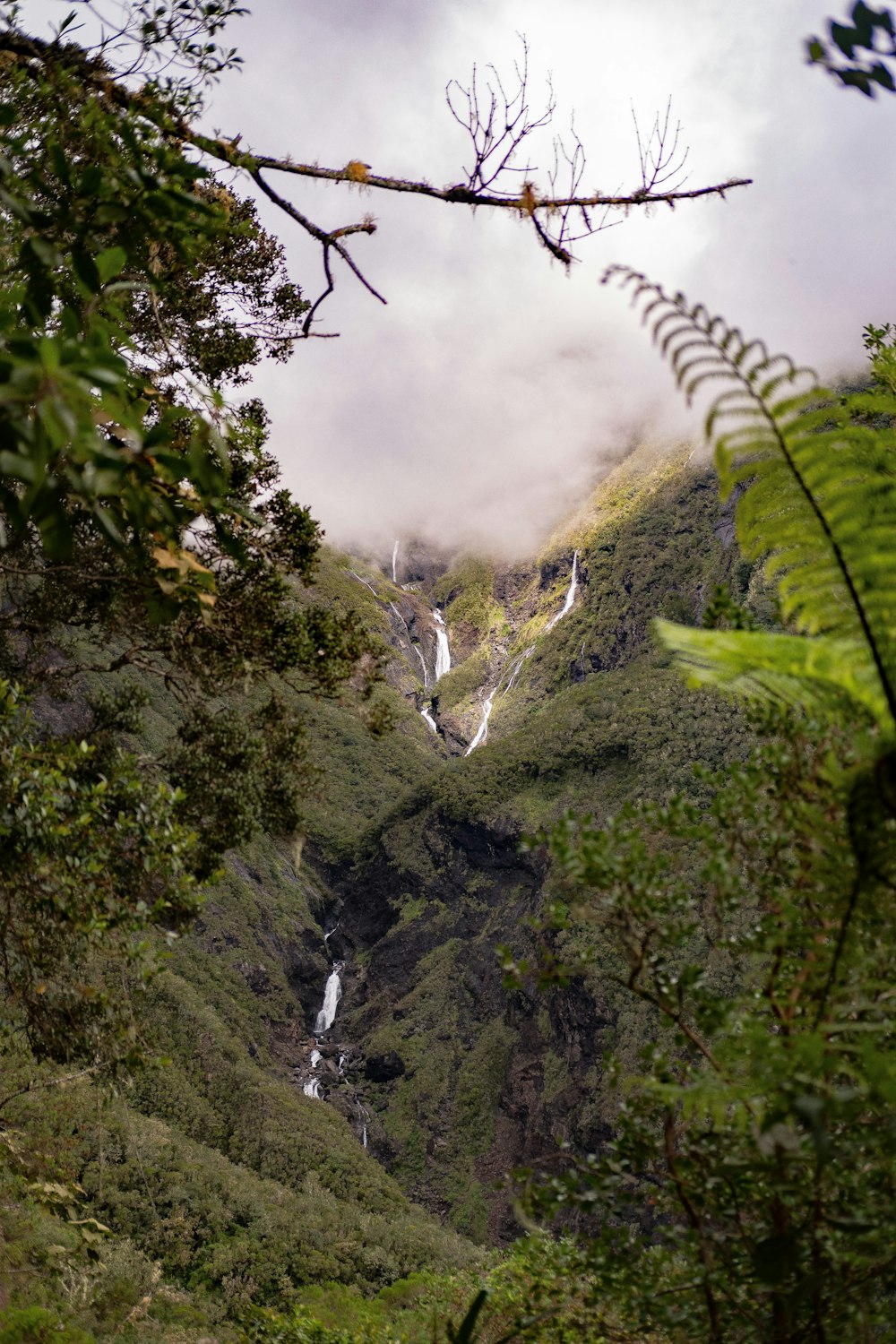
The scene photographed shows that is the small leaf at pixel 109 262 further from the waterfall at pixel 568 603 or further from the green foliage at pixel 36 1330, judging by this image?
the waterfall at pixel 568 603

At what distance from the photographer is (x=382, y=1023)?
5481 centimetres

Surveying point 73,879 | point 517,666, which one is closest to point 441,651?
point 517,666

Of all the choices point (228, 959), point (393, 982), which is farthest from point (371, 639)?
point (393, 982)

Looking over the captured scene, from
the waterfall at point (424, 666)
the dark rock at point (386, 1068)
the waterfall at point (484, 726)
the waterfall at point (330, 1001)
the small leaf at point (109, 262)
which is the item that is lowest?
the dark rock at point (386, 1068)

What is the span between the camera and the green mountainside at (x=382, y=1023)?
19.5 m

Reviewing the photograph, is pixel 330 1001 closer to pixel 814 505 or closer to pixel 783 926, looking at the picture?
pixel 783 926

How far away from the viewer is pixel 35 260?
1.34 meters

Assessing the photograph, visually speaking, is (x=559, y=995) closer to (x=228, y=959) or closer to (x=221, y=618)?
(x=228, y=959)

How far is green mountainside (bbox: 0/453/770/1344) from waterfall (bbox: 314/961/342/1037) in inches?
21.8

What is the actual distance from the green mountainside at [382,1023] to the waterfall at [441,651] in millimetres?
20129

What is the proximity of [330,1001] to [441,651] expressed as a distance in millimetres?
64556

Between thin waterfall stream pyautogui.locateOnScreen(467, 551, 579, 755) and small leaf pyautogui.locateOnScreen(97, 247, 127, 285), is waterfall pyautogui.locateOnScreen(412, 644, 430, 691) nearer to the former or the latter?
thin waterfall stream pyautogui.locateOnScreen(467, 551, 579, 755)

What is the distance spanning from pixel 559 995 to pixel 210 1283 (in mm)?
25234

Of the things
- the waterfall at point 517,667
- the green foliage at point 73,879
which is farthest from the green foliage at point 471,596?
the green foliage at point 73,879
